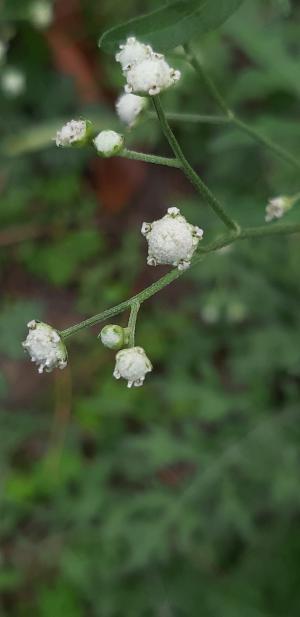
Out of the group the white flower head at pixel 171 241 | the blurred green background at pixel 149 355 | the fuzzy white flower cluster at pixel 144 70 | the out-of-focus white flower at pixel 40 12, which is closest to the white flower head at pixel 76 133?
the fuzzy white flower cluster at pixel 144 70

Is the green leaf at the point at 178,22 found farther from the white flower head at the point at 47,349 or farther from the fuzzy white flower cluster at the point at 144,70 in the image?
the white flower head at the point at 47,349

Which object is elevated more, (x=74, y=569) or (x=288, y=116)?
(x=288, y=116)

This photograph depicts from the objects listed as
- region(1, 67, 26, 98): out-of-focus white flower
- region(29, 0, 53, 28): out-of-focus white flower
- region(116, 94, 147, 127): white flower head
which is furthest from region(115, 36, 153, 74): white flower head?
region(1, 67, 26, 98): out-of-focus white flower

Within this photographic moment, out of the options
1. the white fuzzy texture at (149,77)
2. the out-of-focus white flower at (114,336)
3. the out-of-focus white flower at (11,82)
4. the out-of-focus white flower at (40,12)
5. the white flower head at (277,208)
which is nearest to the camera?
the white fuzzy texture at (149,77)

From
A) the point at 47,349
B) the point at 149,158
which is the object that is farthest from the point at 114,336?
the point at 149,158

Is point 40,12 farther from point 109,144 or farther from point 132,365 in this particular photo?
point 132,365

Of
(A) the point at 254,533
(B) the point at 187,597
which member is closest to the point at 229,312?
(A) the point at 254,533

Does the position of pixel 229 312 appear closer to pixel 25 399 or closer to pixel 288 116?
pixel 288 116
